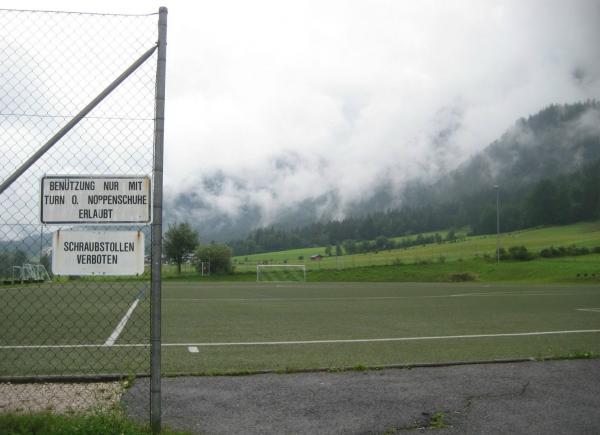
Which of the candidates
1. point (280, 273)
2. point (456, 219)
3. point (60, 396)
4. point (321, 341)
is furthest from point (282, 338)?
point (456, 219)

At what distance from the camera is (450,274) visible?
4922cm

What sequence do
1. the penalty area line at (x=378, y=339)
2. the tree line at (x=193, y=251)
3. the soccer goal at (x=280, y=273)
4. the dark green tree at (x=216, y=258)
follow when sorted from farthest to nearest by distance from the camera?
the tree line at (x=193, y=251) < the dark green tree at (x=216, y=258) < the soccer goal at (x=280, y=273) < the penalty area line at (x=378, y=339)

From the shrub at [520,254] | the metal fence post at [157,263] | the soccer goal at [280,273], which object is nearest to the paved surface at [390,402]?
the metal fence post at [157,263]

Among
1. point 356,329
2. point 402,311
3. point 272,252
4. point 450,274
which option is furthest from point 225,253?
point 272,252

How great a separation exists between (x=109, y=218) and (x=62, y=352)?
477 cm

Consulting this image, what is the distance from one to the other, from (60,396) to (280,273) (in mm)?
57253

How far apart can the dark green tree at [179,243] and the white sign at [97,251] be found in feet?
212

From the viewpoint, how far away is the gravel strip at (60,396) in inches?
204

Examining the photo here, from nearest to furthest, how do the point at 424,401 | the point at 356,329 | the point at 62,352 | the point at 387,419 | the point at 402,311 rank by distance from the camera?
the point at 387,419 < the point at 424,401 < the point at 62,352 < the point at 356,329 < the point at 402,311

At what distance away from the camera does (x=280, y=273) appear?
206ft

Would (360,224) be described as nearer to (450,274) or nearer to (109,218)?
(450,274)

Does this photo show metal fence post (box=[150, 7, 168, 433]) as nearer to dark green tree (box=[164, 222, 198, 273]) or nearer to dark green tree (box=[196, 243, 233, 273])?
dark green tree (box=[196, 243, 233, 273])

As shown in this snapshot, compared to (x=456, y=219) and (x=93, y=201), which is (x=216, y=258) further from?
(x=456, y=219)

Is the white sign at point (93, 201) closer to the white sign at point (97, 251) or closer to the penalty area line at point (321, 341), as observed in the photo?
the white sign at point (97, 251)
